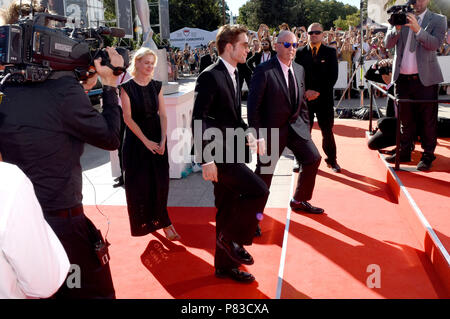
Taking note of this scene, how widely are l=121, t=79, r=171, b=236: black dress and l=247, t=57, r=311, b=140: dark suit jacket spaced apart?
969mm

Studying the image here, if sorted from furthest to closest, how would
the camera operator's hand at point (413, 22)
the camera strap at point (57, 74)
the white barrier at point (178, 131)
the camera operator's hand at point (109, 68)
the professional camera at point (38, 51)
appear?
the white barrier at point (178, 131) → the camera operator's hand at point (413, 22) → the camera operator's hand at point (109, 68) → the camera strap at point (57, 74) → the professional camera at point (38, 51)

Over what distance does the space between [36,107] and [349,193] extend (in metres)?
3.92

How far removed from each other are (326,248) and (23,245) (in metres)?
2.94

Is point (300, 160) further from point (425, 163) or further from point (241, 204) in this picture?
point (425, 163)

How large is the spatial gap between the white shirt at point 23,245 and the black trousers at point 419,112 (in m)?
4.78

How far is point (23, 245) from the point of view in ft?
3.85

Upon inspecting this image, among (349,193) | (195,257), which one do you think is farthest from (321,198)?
(195,257)

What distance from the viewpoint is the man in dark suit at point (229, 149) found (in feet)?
10.5

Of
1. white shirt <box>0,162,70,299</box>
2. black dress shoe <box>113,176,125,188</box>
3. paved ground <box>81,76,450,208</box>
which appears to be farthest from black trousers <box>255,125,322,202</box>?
white shirt <box>0,162,70,299</box>

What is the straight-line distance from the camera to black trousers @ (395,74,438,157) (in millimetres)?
5141

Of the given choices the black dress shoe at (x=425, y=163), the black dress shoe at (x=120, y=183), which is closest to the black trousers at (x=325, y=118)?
the black dress shoe at (x=425, y=163)

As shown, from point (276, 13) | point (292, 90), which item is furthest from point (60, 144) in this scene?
point (276, 13)

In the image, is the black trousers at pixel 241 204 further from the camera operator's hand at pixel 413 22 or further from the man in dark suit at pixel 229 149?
the camera operator's hand at pixel 413 22

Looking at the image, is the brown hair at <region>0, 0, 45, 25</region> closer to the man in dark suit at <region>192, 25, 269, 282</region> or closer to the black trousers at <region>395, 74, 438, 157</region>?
the man in dark suit at <region>192, 25, 269, 282</region>
